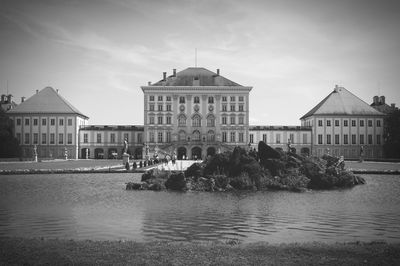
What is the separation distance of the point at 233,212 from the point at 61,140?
7590 centimetres

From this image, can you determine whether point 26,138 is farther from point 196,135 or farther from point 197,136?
point 197,136

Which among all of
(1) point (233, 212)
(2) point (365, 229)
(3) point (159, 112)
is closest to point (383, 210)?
(2) point (365, 229)

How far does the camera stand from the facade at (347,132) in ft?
297

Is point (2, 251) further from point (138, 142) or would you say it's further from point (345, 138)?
point (345, 138)

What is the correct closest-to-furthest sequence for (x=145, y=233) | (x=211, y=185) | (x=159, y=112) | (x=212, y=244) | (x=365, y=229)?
1. (x=212, y=244)
2. (x=145, y=233)
3. (x=365, y=229)
4. (x=211, y=185)
5. (x=159, y=112)

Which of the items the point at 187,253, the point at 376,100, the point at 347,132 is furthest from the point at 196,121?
the point at 187,253

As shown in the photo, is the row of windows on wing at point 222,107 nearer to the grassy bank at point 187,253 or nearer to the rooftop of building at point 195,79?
the rooftop of building at point 195,79

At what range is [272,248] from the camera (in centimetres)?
1102

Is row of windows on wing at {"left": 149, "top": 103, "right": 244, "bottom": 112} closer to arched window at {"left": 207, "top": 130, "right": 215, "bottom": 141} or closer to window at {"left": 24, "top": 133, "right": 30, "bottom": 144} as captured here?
arched window at {"left": 207, "top": 130, "right": 215, "bottom": 141}

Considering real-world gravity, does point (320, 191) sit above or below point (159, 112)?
below

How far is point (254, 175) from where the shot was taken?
30578 millimetres

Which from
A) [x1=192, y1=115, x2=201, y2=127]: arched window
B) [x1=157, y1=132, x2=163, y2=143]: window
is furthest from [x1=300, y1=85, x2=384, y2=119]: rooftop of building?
[x1=157, y1=132, x2=163, y2=143]: window

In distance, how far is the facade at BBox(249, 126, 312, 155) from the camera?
9212cm

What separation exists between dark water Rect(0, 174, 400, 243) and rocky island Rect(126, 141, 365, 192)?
2426 millimetres
